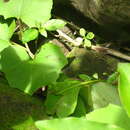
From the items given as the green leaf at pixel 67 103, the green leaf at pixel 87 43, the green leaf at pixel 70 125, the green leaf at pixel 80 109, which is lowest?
the green leaf at pixel 80 109

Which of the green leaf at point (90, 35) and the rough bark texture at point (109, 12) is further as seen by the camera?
the green leaf at point (90, 35)

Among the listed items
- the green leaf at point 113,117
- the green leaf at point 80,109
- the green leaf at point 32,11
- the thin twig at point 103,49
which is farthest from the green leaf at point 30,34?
the green leaf at point 113,117

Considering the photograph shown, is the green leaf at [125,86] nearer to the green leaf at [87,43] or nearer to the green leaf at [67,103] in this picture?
the green leaf at [67,103]

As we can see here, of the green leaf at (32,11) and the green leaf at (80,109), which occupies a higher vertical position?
the green leaf at (32,11)

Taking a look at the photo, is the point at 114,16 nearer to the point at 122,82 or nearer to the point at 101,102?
the point at 101,102

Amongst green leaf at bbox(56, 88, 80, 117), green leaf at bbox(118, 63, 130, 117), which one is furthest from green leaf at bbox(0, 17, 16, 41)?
green leaf at bbox(118, 63, 130, 117)

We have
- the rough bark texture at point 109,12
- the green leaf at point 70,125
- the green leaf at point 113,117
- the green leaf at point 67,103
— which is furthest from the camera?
the rough bark texture at point 109,12

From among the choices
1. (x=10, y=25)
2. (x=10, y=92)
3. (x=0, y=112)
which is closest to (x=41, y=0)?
(x=10, y=25)

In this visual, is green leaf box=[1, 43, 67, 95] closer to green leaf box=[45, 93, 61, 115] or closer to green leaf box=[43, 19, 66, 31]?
green leaf box=[45, 93, 61, 115]

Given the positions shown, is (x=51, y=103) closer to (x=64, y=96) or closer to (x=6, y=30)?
(x=64, y=96)
